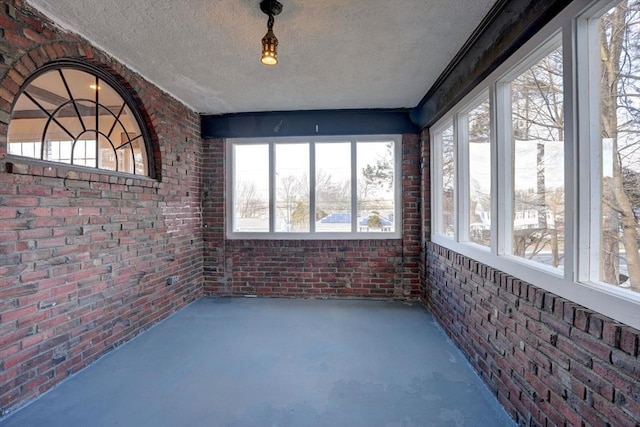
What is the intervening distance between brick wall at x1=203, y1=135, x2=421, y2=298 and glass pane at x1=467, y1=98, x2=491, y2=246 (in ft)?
4.86

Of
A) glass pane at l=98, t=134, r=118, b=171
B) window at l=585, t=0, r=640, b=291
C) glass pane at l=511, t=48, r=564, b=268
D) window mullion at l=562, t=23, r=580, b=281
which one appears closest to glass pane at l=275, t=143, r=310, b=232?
glass pane at l=98, t=134, r=118, b=171

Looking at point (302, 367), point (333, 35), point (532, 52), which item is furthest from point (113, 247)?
point (532, 52)

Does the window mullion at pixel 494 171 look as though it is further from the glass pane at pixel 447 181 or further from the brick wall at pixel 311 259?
the brick wall at pixel 311 259

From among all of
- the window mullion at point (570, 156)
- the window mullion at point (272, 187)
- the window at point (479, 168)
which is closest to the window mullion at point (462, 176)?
the window at point (479, 168)

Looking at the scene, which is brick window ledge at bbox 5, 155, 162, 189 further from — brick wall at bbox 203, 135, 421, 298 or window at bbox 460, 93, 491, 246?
window at bbox 460, 93, 491, 246

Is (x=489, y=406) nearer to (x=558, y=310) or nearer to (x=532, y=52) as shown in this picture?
(x=558, y=310)

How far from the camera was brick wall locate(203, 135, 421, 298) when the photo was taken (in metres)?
4.68

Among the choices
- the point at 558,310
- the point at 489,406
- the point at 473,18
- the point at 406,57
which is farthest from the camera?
the point at 406,57

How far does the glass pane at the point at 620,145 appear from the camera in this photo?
141 centimetres

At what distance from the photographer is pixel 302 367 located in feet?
9.10

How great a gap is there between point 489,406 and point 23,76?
13.2ft

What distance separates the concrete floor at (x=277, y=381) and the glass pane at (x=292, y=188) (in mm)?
1536

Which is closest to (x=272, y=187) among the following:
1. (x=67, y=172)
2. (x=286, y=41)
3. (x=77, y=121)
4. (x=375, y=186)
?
(x=375, y=186)

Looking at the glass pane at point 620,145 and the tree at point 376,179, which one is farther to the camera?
the tree at point 376,179
